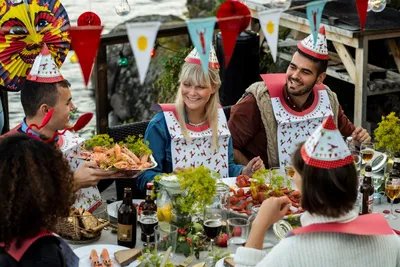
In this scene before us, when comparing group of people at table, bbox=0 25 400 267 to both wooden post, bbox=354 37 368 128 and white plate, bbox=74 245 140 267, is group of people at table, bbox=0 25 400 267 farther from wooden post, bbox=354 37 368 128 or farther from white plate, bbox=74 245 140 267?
wooden post, bbox=354 37 368 128

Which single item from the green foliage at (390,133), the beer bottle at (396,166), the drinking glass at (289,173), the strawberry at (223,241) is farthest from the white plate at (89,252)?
the green foliage at (390,133)

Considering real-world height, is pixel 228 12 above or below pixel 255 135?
A: above

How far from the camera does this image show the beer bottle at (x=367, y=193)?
3721 millimetres

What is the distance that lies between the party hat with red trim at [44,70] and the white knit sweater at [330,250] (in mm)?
1781

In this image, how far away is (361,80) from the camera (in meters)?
6.70

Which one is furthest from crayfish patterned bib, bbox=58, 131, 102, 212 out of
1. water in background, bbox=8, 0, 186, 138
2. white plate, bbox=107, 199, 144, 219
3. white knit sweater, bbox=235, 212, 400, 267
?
water in background, bbox=8, 0, 186, 138

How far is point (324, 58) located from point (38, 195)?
111 inches

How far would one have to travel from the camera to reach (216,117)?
4598 mm

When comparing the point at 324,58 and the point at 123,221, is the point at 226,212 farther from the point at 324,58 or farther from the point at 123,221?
the point at 324,58

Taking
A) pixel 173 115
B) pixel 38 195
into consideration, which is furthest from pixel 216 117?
pixel 38 195

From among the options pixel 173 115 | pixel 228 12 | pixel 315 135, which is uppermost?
pixel 228 12

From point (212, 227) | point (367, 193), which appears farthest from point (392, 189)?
point (212, 227)

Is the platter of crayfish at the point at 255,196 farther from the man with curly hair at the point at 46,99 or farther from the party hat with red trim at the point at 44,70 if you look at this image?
the party hat with red trim at the point at 44,70

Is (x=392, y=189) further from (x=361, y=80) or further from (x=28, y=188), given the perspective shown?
(x=361, y=80)
